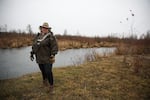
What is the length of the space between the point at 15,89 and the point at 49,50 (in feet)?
4.38

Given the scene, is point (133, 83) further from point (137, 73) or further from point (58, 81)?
point (58, 81)

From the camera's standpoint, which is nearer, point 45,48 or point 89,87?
point 45,48

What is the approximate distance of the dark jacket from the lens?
14.6 feet

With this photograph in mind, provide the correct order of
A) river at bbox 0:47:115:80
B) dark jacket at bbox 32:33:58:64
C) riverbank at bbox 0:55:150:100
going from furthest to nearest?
river at bbox 0:47:115:80, dark jacket at bbox 32:33:58:64, riverbank at bbox 0:55:150:100

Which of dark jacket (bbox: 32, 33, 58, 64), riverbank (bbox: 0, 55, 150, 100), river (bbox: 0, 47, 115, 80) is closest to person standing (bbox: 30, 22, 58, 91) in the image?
dark jacket (bbox: 32, 33, 58, 64)

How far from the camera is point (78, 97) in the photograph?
13.7 ft

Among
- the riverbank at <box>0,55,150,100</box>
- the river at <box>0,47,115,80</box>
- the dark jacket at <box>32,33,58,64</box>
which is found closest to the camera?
the riverbank at <box>0,55,150,100</box>

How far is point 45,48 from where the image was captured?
452 centimetres

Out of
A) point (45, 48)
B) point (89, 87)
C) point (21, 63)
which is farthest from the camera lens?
point (21, 63)

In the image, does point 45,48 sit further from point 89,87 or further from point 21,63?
point 21,63

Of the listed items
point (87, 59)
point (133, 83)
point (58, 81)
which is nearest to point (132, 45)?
point (87, 59)

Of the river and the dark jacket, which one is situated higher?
the dark jacket

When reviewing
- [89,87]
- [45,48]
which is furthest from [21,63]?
[89,87]

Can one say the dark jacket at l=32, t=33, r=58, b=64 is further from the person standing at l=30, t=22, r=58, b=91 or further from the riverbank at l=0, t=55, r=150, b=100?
the riverbank at l=0, t=55, r=150, b=100
